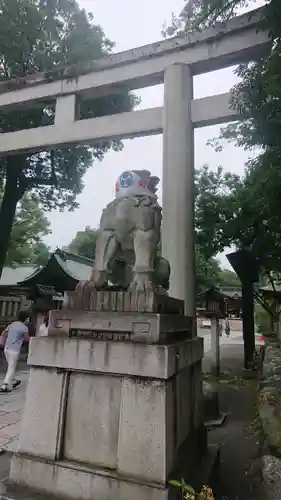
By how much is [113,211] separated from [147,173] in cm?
51

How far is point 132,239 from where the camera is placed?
3000 millimetres

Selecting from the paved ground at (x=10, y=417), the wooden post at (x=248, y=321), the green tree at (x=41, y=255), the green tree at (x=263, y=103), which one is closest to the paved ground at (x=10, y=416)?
the paved ground at (x=10, y=417)

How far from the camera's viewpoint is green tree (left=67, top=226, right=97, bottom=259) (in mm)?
35469

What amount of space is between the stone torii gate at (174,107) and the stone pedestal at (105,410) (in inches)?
142

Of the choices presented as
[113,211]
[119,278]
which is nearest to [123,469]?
[119,278]

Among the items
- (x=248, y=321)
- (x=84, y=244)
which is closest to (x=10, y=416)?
(x=248, y=321)

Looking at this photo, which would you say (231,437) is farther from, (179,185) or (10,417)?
(179,185)

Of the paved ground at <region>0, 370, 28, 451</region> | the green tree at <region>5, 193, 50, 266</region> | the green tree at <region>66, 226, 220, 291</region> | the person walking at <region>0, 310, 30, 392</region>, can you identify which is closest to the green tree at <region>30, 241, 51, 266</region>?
the green tree at <region>66, 226, 220, 291</region>

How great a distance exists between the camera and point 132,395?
7.84ft

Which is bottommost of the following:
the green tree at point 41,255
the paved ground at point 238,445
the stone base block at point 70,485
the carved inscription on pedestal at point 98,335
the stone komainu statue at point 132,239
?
the paved ground at point 238,445

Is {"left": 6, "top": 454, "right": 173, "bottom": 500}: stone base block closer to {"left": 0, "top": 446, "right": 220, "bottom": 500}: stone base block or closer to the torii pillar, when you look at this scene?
{"left": 0, "top": 446, "right": 220, "bottom": 500}: stone base block

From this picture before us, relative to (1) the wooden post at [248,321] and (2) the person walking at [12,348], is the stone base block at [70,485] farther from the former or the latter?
(1) the wooden post at [248,321]

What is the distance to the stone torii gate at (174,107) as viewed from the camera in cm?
635

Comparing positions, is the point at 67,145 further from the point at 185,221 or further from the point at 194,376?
the point at 194,376
